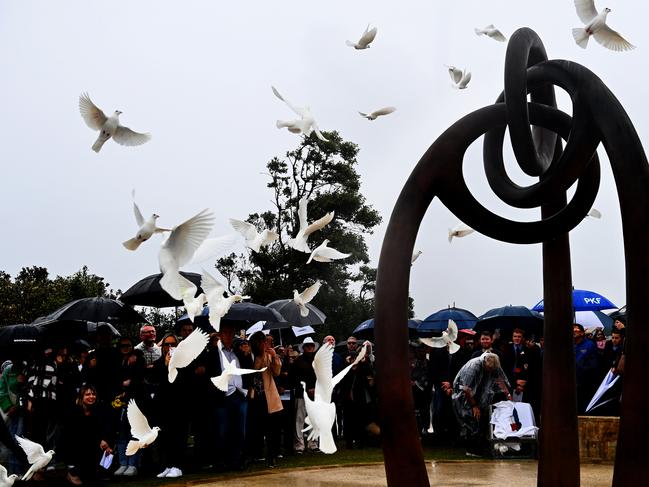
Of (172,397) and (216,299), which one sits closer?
(216,299)

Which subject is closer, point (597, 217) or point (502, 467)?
point (597, 217)

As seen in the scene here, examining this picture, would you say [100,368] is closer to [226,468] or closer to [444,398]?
[226,468]

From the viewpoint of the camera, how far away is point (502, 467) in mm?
10867

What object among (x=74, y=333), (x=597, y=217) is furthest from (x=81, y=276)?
(x=597, y=217)

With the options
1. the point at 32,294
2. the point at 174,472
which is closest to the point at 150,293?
the point at 174,472

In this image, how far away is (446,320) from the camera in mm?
17156

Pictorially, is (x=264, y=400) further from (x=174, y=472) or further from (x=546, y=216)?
(x=546, y=216)

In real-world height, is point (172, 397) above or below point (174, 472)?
above

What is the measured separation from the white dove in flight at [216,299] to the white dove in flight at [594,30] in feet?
11.5

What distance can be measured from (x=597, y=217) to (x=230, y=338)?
235 inches

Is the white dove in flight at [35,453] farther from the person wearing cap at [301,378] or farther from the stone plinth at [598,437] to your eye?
the stone plinth at [598,437]

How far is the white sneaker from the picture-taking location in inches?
442

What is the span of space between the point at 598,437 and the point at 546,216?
5.57 meters

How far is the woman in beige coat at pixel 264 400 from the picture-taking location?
12.1 m
